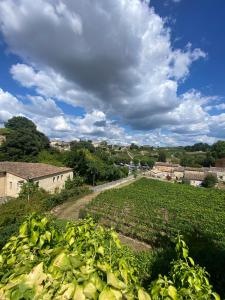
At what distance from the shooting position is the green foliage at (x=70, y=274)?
1.41 metres

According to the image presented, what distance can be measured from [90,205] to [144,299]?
79.0ft

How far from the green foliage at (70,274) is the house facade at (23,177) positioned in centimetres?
2476

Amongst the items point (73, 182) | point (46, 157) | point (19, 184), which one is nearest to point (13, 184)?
point (19, 184)

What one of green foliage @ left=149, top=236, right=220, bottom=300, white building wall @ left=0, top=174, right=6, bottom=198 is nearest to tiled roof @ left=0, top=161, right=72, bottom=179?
white building wall @ left=0, top=174, right=6, bottom=198

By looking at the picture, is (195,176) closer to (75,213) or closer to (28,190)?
(75,213)

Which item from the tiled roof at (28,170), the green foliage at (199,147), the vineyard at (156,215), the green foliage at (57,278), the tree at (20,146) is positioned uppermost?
the green foliage at (199,147)

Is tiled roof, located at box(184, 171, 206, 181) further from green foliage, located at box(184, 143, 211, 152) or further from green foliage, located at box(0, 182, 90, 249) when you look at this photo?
green foliage, located at box(184, 143, 211, 152)

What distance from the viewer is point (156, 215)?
21906 millimetres

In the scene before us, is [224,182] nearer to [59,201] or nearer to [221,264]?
[59,201]

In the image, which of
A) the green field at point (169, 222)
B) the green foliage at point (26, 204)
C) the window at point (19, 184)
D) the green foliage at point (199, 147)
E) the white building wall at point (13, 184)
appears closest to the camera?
the green field at point (169, 222)

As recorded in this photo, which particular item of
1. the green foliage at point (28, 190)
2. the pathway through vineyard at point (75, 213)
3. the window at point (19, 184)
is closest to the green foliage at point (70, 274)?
the pathway through vineyard at point (75, 213)

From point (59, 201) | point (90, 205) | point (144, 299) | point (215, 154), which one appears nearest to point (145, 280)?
point (144, 299)

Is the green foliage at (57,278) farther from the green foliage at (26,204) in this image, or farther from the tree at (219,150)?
the tree at (219,150)

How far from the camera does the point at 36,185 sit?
1043 inches
